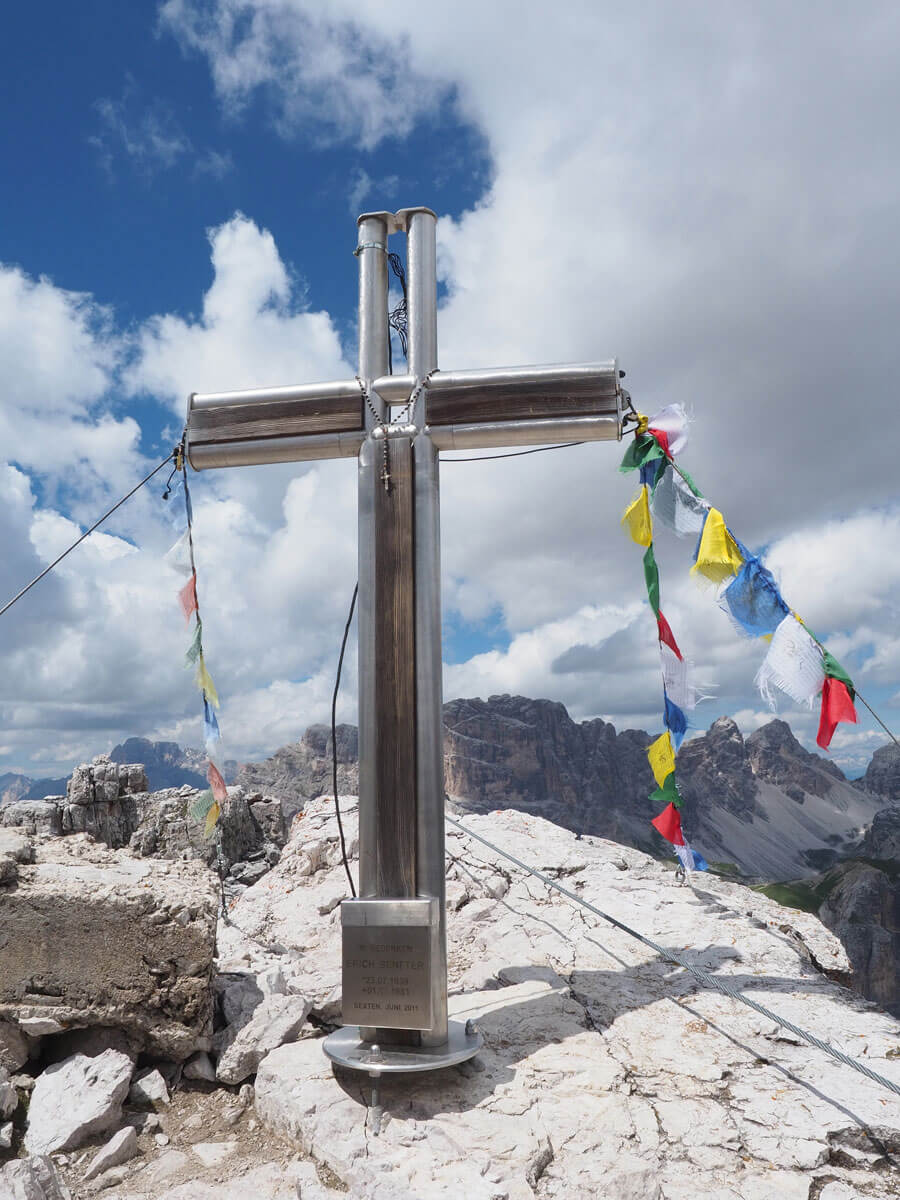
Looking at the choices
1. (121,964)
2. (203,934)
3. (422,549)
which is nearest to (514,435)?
(422,549)

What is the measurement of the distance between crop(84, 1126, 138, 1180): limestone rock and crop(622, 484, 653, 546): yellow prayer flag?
17.2 ft

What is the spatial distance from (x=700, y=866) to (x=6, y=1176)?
5899 millimetres

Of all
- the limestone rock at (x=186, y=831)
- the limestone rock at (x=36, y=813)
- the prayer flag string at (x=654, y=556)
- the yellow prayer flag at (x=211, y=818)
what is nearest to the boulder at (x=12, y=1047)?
the yellow prayer flag at (x=211, y=818)

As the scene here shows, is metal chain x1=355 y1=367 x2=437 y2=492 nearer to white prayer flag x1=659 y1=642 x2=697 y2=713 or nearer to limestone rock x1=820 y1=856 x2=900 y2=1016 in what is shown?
white prayer flag x1=659 y1=642 x2=697 y2=713

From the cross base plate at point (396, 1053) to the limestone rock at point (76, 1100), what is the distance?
121cm

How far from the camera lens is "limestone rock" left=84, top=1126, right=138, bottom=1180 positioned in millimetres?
3988

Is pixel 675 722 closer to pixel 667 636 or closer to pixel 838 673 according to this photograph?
pixel 667 636

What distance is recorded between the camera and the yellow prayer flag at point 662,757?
6691mm

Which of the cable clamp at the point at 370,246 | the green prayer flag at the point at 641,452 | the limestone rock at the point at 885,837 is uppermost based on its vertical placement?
the cable clamp at the point at 370,246

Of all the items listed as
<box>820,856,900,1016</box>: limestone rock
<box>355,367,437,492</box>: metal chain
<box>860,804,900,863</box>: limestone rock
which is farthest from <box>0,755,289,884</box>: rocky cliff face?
<box>860,804,900,863</box>: limestone rock

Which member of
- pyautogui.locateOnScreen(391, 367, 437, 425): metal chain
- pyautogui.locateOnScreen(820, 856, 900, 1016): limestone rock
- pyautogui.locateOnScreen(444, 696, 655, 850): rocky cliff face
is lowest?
pyautogui.locateOnScreen(820, 856, 900, 1016): limestone rock

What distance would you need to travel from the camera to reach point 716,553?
223 inches

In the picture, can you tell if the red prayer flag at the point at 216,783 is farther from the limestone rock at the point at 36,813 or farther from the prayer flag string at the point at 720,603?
the limestone rock at the point at 36,813

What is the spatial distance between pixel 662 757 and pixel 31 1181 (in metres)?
5.19
